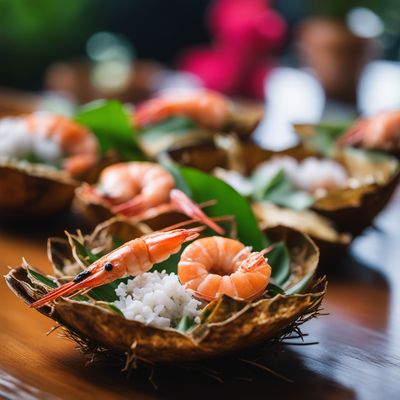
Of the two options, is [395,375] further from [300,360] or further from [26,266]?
[26,266]

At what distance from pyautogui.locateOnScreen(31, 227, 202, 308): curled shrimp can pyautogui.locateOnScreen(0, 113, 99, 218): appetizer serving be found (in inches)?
19.0

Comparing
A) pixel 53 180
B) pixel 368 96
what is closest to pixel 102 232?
pixel 53 180

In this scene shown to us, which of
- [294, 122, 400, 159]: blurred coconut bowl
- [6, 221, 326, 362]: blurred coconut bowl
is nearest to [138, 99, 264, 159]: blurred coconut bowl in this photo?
[294, 122, 400, 159]: blurred coconut bowl

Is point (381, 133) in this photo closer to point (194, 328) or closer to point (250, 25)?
point (194, 328)

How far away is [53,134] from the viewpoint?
151cm

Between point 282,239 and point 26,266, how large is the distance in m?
0.37

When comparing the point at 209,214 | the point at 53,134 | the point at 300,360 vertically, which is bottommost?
the point at 300,360

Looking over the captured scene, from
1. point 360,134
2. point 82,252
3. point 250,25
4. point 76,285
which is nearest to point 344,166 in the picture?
point 360,134

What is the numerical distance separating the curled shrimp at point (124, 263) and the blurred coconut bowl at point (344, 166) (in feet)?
1.25

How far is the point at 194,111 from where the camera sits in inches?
66.7

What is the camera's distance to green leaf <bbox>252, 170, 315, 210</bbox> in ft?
4.45

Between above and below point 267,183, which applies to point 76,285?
below

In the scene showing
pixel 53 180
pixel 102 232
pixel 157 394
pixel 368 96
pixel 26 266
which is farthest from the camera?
pixel 368 96

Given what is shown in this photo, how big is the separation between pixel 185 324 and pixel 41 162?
2.38 ft
